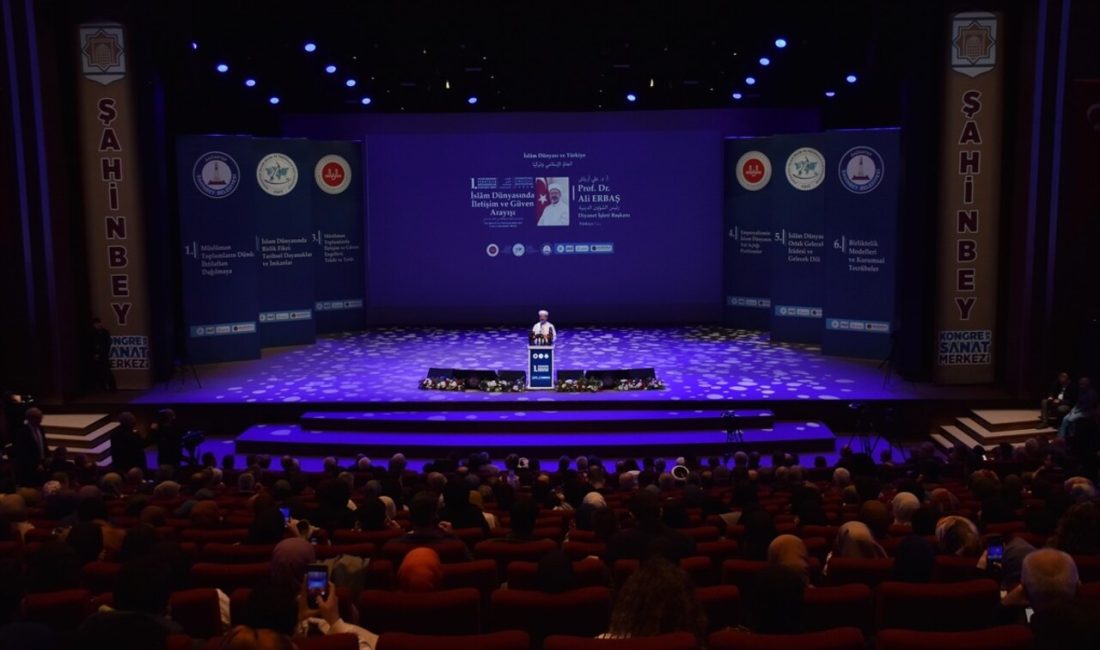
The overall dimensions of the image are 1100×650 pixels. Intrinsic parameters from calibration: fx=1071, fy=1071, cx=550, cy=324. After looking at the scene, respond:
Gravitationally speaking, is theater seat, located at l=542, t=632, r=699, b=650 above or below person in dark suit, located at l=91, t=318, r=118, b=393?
above

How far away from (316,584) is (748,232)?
17986mm

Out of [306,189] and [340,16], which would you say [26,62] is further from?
[306,189]

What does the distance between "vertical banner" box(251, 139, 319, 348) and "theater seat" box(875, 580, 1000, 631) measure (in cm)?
1655

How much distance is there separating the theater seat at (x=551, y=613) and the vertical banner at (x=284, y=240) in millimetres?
16041

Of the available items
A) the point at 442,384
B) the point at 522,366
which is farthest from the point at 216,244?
the point at 522,366

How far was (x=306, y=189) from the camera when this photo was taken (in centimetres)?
1984

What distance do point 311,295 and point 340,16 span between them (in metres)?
5.60

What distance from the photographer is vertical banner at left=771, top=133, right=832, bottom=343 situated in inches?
753

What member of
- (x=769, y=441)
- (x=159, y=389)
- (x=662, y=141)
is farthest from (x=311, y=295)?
(x=769, y=441)

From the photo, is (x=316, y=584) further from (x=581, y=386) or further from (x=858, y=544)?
(x=581, y=386)

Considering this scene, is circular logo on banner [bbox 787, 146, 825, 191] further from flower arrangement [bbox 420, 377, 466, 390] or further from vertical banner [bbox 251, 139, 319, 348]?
vertical banner [bbox 251, 139, 319, 348]

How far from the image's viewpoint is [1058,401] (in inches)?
526

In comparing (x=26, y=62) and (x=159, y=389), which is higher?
(x=26, y=62)

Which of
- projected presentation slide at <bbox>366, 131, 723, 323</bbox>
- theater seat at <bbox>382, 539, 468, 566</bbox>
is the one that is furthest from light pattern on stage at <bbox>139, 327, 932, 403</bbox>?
theater seat at <bbox>382, 539, 468, 566</bbox>
